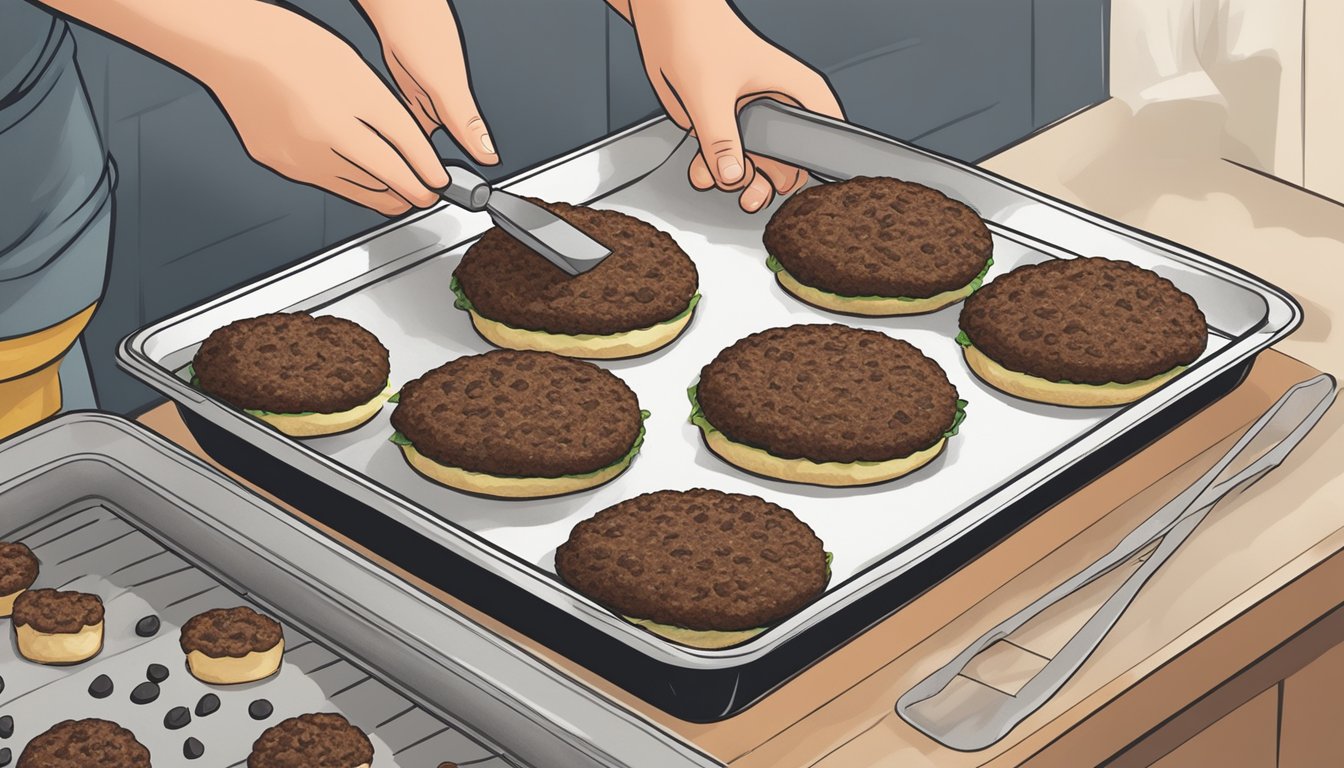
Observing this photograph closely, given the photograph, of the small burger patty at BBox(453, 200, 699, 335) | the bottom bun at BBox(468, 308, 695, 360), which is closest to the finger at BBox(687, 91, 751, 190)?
the small burger patty at BBox(453, 200, 699, 335)

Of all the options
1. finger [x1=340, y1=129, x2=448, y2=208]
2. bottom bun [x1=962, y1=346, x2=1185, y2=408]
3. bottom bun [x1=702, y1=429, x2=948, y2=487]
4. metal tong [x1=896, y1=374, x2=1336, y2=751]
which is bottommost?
metal tong [x1=896, y1=374, x2=1336, y2=751]

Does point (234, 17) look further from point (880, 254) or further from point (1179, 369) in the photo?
point (1179, 369)

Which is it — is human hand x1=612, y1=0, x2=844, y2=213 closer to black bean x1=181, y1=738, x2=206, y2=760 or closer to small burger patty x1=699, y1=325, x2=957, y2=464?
small burger patty x1=699, y1=325, x2=957, y2=464

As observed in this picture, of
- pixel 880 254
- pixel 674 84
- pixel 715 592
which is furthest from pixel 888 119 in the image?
pixel 715 592

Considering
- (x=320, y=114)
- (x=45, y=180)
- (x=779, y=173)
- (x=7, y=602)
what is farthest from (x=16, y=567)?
(x=779, y=173)

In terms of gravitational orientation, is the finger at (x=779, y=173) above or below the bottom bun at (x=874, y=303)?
above

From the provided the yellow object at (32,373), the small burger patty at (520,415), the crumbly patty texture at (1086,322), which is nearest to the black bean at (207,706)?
the small burger patty at (520,415)

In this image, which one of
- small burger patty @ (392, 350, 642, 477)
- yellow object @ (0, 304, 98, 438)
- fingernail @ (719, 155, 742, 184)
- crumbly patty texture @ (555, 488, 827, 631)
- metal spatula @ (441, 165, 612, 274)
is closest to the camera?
crumbly patty texture @ (555, 488, 827, 631)

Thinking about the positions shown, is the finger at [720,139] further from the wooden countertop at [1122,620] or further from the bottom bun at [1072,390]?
the wooden countertop at [1122,620]
